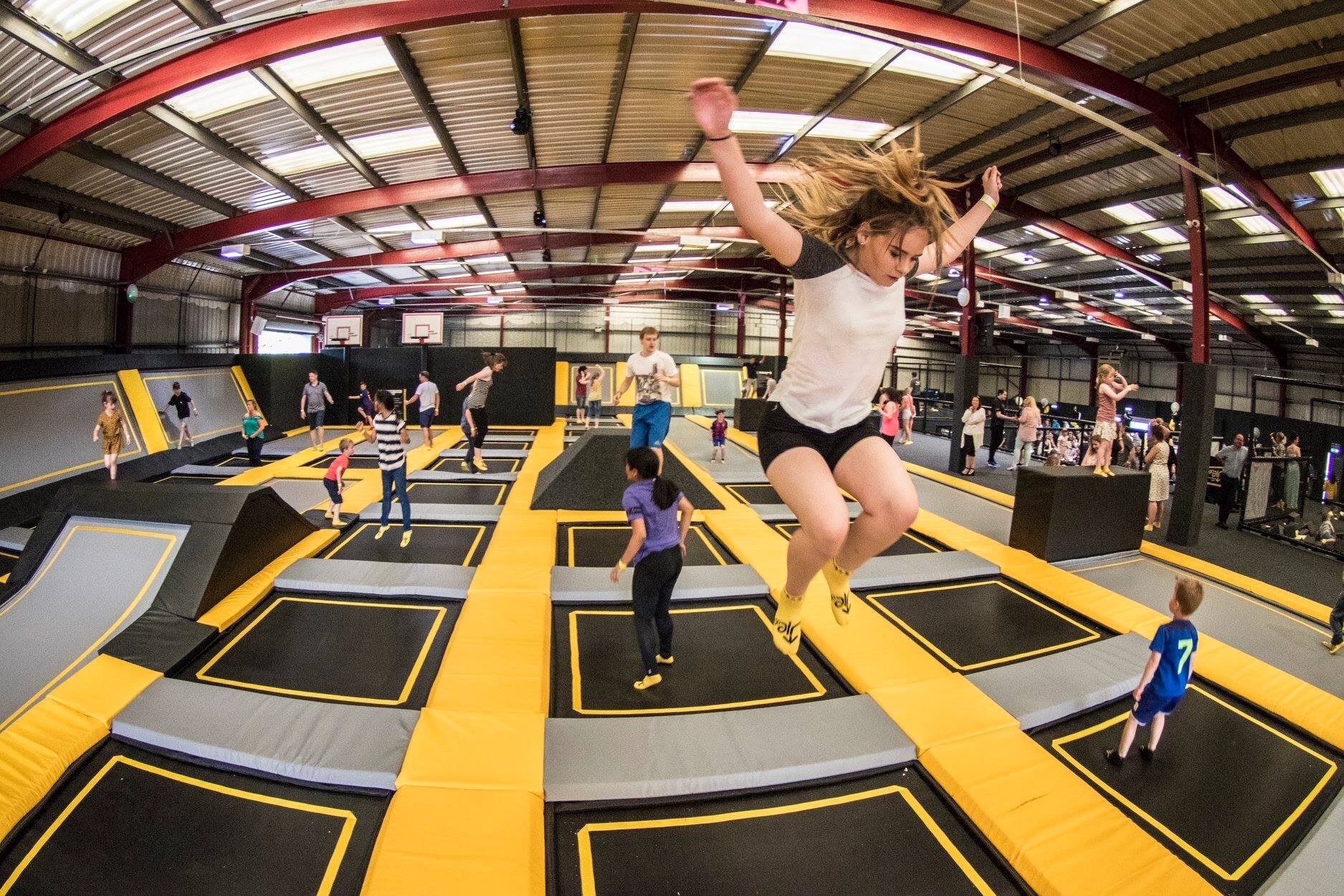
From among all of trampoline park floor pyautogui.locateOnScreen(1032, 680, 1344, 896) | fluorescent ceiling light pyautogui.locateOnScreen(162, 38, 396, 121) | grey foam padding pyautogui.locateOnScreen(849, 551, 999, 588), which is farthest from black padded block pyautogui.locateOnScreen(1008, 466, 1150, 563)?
fluorescent ceiling light pyautogui.locateOnScreen(162, 38, 396, 121)

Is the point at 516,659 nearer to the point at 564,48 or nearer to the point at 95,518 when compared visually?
the point at 95,518

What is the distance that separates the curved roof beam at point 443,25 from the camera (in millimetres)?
5309

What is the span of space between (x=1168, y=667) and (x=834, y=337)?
264 cm

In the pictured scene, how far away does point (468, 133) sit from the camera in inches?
338

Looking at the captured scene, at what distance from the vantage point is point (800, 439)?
1968mm

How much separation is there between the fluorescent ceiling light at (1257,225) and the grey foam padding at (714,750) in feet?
40.1

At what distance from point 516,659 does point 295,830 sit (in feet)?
4.72

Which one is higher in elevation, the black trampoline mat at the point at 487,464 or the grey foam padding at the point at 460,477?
the black trampoline mat at the point at 487,464

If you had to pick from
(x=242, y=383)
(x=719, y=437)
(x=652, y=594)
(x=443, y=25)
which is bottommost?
(x=652, y=594)

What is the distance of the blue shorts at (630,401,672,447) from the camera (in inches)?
229

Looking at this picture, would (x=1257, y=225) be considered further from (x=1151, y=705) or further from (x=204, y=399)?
(x=204, y=399)

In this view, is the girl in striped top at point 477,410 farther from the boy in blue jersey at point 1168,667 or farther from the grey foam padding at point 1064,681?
the boy in blue jersey at point 1168,667

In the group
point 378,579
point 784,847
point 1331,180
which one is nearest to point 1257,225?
point 1331,180

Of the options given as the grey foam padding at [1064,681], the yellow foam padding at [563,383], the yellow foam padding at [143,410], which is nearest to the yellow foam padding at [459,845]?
the grey foam padding at [1064,681]
